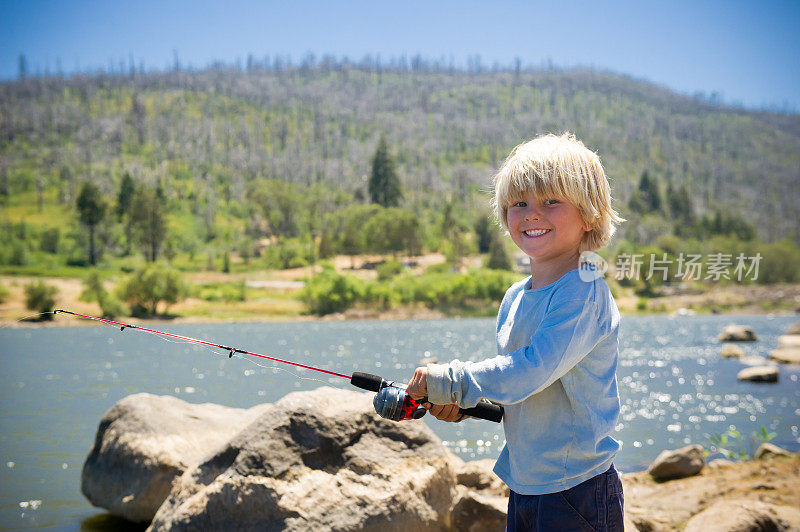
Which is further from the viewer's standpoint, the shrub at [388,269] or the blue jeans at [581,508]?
the shrub at [388,269]

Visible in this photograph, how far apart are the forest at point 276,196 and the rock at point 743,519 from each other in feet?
112

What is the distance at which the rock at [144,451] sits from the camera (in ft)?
21.2

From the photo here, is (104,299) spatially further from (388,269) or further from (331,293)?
(388,269)

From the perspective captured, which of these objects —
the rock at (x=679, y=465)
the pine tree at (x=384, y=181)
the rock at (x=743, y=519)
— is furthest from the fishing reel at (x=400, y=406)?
the pine tree at (x=384, y=181)

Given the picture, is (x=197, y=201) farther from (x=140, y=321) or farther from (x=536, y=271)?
(x=536, y=271)

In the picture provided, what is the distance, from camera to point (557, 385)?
2291 millimetres

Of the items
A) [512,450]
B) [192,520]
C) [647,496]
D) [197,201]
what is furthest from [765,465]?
[197,201]

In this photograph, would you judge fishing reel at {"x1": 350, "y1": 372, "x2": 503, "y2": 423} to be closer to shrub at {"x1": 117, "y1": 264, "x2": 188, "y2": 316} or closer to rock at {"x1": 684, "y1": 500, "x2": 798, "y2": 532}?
rock at {"x1": 684, "y1": 500, "x2": 798, "y2": 532}

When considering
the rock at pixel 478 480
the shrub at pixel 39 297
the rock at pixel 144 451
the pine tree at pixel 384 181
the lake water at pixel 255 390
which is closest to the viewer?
the rock at pixel 478 480

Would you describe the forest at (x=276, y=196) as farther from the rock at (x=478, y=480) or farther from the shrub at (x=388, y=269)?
the rock at (x=478, y=480)

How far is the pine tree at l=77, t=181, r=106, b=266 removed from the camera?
90344 mm

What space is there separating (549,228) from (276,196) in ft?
388

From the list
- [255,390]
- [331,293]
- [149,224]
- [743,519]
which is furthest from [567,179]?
[149,224]

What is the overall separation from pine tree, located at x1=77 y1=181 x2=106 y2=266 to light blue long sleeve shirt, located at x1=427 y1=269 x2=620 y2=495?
94950mm
